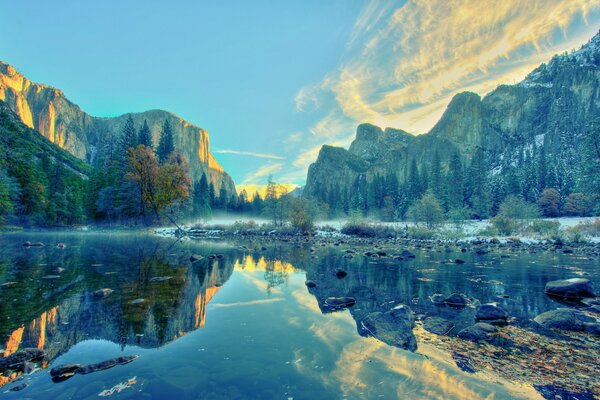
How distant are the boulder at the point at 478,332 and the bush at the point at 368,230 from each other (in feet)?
114

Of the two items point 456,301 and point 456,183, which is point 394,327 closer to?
point 456,301

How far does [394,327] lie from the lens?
19.0 feet

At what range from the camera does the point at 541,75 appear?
18088cm

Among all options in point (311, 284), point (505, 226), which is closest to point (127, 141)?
point (311, 284)

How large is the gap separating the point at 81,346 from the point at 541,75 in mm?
245017

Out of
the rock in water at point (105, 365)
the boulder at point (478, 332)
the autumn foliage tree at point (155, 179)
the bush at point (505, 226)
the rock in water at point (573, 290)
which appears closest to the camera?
the rock in water at point (105, 365)

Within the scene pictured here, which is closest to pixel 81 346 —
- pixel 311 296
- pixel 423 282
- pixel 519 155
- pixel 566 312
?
pixel 311 296

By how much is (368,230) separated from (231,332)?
37.6 meters

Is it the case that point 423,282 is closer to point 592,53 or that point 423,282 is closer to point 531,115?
point 531,115

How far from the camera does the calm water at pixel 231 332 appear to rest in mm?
3705

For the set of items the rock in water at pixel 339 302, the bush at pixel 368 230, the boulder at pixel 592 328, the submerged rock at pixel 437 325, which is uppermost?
the bush at pixel 368 230

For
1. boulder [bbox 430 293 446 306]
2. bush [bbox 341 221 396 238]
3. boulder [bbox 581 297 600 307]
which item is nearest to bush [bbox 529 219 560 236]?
bush [bbox 341 221 396 238]

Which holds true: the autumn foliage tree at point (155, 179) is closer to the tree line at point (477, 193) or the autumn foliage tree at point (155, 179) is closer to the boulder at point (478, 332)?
the tree line at point (477, 193)

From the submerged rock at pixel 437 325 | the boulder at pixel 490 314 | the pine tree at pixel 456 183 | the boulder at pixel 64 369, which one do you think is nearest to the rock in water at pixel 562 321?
the boulder at pixel 490 314
